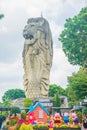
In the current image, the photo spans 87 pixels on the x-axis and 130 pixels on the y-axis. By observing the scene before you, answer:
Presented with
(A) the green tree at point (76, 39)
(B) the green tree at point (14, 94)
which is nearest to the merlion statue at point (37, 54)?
(A) the green tree at point (76, 39)

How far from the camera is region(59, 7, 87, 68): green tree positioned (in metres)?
56.3

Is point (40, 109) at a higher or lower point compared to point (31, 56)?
lower

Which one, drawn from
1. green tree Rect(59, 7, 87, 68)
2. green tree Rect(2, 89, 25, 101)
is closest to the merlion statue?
green tree Rect(59, 7, 87, 68)

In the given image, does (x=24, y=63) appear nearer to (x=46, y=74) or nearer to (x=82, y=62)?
(x=46, y=74)

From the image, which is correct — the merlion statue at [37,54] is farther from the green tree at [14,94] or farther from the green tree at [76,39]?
the green tree at [14,94]

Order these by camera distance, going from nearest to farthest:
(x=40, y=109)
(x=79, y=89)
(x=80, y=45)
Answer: (x=40, y=109) → (x=79, y=89) → (x=80, y=45)

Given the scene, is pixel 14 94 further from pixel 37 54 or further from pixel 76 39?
pixel 76 39

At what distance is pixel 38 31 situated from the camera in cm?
5719

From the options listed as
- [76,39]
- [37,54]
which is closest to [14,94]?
[37,54]

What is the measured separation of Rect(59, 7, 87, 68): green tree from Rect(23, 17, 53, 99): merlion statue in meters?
2.21

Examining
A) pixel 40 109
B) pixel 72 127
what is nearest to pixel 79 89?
pixel 40 109

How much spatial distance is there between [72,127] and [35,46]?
3180 cm

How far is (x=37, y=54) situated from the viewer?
5716 centimetres

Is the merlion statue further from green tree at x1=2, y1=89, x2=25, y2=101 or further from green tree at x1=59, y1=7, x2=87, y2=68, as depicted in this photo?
green tree at x1=2, y1=89, x2=25, y2=101
